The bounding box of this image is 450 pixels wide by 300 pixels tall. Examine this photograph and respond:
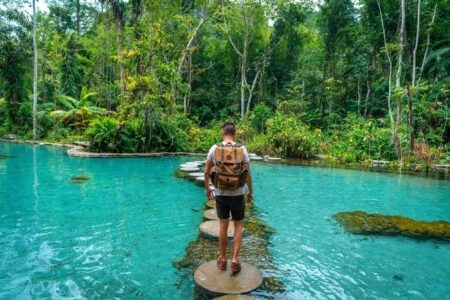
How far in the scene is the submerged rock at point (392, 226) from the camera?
16.2 ft

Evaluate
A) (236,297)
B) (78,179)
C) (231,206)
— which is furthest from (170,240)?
(78,179)

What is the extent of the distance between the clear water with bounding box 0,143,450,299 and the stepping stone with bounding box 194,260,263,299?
0.57 ft

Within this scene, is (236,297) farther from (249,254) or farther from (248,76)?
(248,76)

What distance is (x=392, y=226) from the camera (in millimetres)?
5234

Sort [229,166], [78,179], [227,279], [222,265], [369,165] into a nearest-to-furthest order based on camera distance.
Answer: [229,166]
[227,279]
[222,265]
[78,179]
[369,165]

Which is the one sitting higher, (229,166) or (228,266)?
(229,166)

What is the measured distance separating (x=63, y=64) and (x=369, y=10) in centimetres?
2281

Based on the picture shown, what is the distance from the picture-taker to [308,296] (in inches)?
121

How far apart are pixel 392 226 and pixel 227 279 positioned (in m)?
3.53

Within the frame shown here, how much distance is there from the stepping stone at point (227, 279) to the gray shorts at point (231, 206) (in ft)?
1.94

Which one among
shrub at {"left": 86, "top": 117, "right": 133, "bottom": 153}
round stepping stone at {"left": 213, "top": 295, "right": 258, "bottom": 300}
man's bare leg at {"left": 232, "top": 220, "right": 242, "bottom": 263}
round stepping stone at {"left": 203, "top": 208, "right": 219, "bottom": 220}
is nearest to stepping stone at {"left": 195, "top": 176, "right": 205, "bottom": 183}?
round stepping stone at {"left": 203, "top": 208, "right": 219, "bottom": 220}

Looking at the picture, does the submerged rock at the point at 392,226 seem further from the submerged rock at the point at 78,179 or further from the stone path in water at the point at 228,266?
the submerged rock at the point at 78,179

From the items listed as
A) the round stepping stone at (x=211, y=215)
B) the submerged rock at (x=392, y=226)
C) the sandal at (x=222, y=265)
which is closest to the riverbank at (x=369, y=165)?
the submerged rock at (x=392, y=226)

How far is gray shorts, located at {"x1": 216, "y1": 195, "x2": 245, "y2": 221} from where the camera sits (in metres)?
3.09
